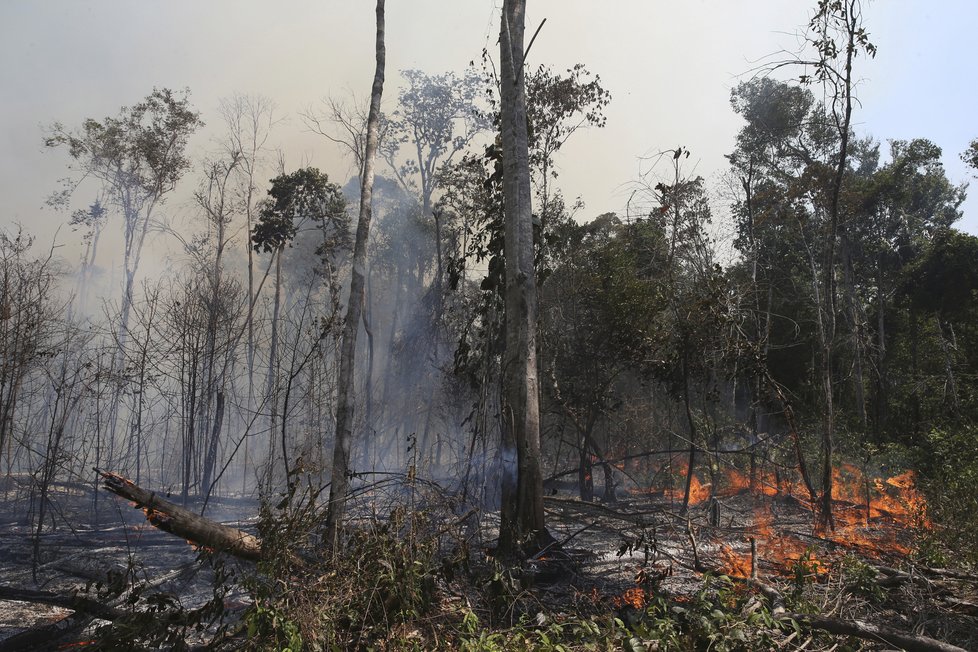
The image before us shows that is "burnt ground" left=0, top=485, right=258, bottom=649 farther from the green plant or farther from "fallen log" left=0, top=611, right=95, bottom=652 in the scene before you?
the green plant

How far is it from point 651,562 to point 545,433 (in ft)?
23.4

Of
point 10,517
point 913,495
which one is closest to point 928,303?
point 913,495

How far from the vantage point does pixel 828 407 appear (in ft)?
32.9

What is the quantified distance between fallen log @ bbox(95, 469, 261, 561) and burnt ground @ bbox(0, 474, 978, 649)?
39 cm

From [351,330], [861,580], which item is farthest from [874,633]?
[351,330]

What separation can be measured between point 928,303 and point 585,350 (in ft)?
37.7

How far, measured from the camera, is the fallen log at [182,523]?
4.86 meters

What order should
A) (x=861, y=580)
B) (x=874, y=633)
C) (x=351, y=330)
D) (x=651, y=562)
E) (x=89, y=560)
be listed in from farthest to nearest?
(x=351, y=330) → (x=89, y=560) → (x=651, y=562) → (x=861, y=580) → (x=874, y=633)

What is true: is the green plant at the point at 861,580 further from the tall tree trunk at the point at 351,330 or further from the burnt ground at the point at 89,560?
the burnt ground at the point at 89,560

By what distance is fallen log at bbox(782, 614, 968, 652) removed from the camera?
4.81m

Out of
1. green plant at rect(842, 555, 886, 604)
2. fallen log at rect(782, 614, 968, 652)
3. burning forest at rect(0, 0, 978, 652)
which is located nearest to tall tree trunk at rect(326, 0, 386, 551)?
burning forest at rect(0, 0, 978, 652)

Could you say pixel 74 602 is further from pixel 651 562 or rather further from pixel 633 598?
pixel 651 562

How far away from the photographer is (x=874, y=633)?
16.1 feet

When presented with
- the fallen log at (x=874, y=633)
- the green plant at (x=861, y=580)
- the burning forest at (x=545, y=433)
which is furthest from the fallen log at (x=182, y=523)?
the green plant at (x=861, y=580)
